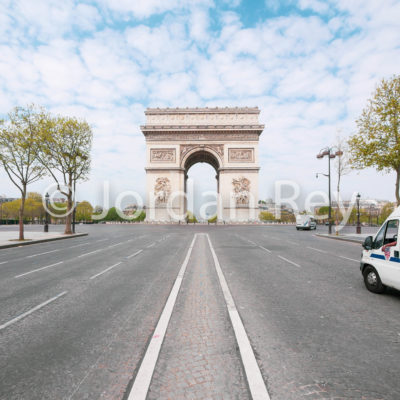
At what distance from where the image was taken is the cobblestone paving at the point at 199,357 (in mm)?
2188

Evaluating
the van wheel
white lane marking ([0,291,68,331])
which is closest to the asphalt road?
white lane marking ([0,291,68,331])

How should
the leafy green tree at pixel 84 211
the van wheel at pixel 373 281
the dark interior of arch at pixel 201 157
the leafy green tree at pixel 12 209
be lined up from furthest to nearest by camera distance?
1. the leafy green tree at pixel 84 211
2. the leafy green tree at pixel 12 209
3. the dark interior of arch at pixel 201 157
4. the van wheel at pixel 373 281

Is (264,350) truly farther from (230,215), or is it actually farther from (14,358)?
(230,215)

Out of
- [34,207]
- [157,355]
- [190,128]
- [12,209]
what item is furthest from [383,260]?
[12,209]

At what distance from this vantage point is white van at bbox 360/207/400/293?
15.4 ft

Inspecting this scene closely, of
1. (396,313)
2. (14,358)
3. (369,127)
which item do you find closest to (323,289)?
(396,313)

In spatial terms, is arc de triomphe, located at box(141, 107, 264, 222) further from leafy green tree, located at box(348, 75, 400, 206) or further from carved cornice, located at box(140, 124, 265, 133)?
leafy green tree, located at box(348, 75, 400, 206)

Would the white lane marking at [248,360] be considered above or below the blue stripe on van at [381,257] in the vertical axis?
below

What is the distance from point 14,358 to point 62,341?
0.50 metres

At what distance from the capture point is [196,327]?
11.3 ft

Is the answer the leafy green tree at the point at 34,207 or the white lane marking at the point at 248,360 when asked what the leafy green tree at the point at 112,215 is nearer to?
the leafy green tree at the point at 34,207

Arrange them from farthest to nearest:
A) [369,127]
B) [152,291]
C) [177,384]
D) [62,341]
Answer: [369,127] → [152,291] → [62,341] → [177,384]

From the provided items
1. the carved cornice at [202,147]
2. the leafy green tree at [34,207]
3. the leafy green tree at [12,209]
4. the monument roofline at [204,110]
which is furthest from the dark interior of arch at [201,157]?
the leafy green tree at [12,209]

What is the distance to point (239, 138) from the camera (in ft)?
140
